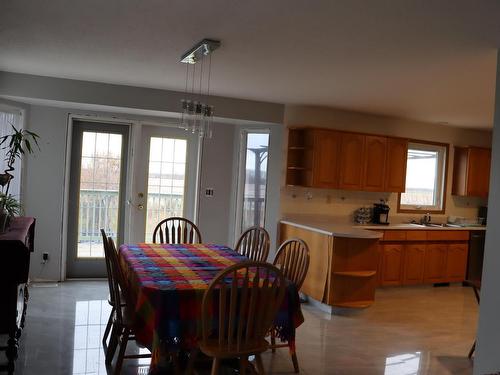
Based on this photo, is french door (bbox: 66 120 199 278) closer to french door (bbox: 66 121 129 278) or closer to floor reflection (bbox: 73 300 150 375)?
french door (bbox: 66 121 129 278)

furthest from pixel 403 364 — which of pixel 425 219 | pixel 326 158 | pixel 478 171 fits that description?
pixel 478 171

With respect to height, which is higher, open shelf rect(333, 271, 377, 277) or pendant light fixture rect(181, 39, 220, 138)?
pendant light fixture rect(181, 39, 220, 138)

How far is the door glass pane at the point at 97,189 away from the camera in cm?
540

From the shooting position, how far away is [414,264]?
19.5 ft

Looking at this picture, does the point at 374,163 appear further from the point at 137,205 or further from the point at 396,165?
the point at 137,205

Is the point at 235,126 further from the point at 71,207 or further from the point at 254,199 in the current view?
the point at 71,207

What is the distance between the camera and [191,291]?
100.0 inches

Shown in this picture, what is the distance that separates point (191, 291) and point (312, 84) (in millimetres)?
2620

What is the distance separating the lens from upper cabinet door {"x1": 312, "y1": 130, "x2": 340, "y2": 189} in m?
5.48

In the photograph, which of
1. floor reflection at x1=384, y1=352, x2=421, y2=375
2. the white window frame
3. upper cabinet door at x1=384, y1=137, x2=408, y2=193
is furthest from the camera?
upper cabinet door at x1=384, y1=137, x2=408, y2=193

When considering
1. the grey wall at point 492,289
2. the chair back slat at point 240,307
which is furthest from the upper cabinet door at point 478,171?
the chair back slat at point 240,307

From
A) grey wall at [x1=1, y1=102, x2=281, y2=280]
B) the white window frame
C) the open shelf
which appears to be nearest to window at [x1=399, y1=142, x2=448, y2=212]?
the open shelf

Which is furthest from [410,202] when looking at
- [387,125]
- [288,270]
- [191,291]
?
[191,291]

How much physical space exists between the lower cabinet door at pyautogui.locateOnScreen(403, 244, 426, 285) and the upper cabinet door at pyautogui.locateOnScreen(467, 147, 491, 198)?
152cm
